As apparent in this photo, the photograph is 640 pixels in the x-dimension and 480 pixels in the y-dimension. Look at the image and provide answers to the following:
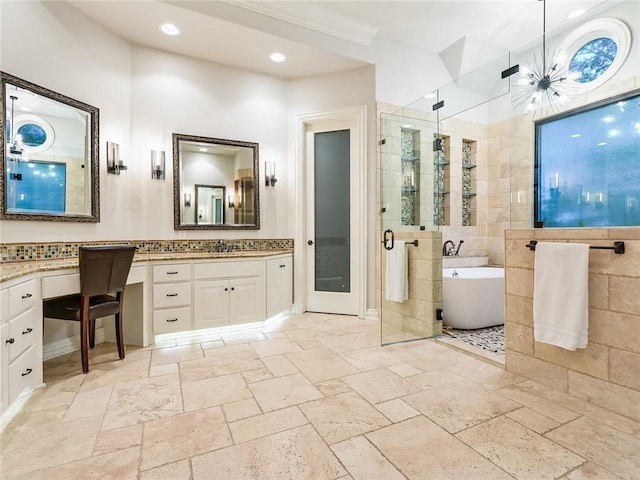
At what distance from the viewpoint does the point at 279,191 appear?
4.18 meters

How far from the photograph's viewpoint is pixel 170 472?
141 centimetres

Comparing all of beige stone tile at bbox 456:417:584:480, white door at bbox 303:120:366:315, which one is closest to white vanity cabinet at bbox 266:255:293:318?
white door at bbox 303:120:366:315

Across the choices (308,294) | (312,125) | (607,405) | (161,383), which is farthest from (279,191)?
(607,405)

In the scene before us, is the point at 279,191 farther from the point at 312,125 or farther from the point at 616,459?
the point at 616,459

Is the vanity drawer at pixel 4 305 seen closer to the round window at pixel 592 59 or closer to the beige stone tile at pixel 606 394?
the beige stone tile at pixel 606 394

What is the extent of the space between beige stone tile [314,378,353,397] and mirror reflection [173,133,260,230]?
2255 millimetres

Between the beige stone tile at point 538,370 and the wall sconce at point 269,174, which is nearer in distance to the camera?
the beige stone tile at point 538,370

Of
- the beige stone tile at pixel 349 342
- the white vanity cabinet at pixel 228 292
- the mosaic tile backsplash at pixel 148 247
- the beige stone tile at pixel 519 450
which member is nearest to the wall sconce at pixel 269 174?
the mosaic tile backsplash at pixel 148 247

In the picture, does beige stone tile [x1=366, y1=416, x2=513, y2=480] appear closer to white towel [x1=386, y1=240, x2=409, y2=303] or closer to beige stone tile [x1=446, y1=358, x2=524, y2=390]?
beige stone tile [x1=446, y1=358, x2=524, y2=390]

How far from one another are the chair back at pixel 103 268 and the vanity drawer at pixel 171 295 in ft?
1.46

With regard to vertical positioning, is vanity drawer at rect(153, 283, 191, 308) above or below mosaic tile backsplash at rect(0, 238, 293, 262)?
below

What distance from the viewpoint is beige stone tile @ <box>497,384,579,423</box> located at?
1.80 metres

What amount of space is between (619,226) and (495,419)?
1.27 metres

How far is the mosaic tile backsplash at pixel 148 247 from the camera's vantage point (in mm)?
2574
